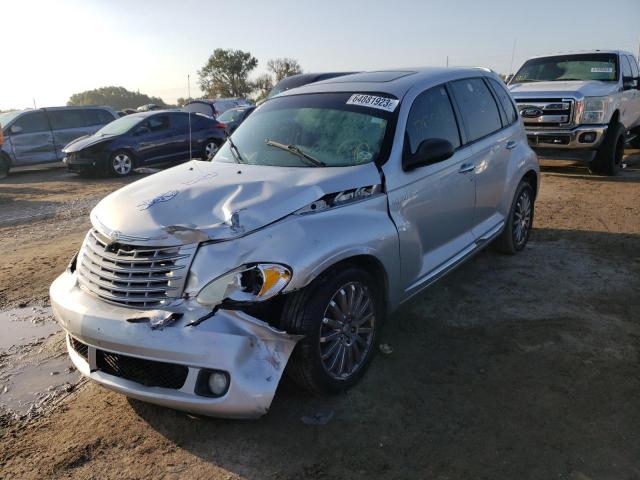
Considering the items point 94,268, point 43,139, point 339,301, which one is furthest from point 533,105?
point 43,139

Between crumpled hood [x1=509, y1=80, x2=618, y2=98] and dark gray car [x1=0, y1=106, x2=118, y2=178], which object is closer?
crumpled hood [x1=509, y1=80, x2=618, y2=98]

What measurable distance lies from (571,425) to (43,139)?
49.7 ft

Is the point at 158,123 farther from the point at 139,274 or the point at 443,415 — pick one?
the point at 443,415

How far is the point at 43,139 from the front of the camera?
48.0ft

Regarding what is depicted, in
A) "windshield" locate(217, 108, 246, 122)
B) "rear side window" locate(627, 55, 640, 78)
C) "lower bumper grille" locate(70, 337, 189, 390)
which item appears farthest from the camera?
"windshield" locate(217, 108, 246, 122)

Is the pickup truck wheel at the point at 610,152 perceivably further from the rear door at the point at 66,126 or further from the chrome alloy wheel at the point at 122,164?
the rear door at the point at 66,126

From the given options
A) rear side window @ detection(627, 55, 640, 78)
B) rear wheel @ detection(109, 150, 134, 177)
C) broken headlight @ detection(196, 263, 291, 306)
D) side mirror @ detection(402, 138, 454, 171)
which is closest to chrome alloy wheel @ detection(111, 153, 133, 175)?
rear wheel @ detection(109, 150, 134, 177)

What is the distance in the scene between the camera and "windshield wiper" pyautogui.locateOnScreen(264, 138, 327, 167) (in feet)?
12.2

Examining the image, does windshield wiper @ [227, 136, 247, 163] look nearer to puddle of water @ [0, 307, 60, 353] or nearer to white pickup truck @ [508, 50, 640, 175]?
puddle of water @ [0, 307, 60, 353]

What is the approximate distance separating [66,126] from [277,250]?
570 inches

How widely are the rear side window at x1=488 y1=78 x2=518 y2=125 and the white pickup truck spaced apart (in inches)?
178

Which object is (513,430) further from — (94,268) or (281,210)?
(94,268)

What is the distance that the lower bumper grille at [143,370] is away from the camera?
2.78m

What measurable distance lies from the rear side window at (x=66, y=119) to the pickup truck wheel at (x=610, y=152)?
1326cm
